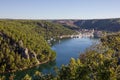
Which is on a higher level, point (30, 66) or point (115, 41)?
point (115, 41)

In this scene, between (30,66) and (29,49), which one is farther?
(29,49)

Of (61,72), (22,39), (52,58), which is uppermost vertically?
(61,72)

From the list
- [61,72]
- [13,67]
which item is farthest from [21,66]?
[61,72]

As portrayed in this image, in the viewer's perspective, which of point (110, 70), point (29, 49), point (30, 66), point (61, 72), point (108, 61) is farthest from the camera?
point (29, 49)

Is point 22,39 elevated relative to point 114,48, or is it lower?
lower

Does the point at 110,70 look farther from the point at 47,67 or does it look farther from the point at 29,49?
the point at 29,49

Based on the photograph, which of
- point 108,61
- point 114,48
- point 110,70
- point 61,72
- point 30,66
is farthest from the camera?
point 30,66

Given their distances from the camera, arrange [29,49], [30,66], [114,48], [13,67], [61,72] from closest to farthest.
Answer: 1. [61,72]
2. [114,48]
3. [13,67]
4. [30,66]
5. [29,49]

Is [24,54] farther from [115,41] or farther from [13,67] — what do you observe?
[115,41]

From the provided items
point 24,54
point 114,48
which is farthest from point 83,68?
point 24,54
